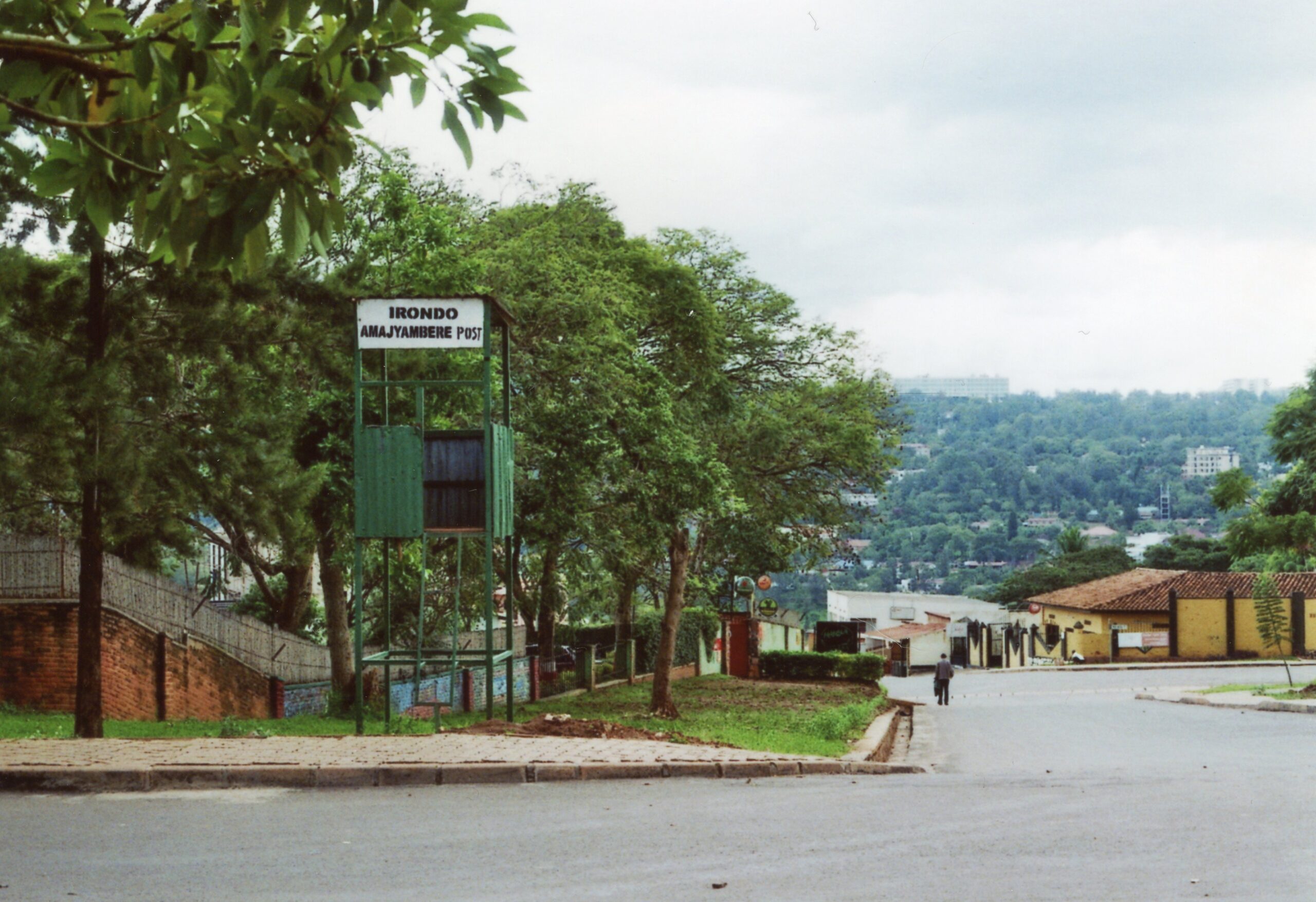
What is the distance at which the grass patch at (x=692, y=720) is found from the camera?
14805mm

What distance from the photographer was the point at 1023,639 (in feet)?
243

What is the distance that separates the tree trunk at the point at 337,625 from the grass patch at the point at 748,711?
6.81ft

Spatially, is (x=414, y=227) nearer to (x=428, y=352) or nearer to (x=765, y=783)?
(x=428, y=352)

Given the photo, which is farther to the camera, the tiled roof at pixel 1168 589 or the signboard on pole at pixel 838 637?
the tiled roof at pixel 1168 589

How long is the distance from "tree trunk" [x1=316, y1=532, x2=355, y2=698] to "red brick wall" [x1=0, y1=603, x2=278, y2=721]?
2.20 metres

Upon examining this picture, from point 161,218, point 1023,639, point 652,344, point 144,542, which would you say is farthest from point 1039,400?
point 161,218

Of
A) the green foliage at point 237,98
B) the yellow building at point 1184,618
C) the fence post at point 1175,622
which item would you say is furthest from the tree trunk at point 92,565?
the fence post at point 1175,622

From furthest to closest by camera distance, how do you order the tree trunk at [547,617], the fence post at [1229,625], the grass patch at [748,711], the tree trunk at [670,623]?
1. the fence post at [1229,625]
2. the tree trunk at [547,617]
3. the tree trunk at [670,623]
4. the grass patch at [748,711]

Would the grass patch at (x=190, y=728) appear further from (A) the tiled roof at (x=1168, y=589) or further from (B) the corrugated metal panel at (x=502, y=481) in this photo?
(A) the tiled roof at (x=1168, y=589)

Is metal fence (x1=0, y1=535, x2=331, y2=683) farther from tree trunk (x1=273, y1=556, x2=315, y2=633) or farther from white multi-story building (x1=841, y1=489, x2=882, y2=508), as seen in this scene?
white multi-story building (x1=841, y1=489, x2=882, y2=508)

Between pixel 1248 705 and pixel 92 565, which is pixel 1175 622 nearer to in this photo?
pixel 1248 705

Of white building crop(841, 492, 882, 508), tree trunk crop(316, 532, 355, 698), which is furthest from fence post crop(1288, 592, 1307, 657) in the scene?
tree trunk crop(316, 532, 355, 698)

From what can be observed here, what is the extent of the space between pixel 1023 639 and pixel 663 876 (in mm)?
71202

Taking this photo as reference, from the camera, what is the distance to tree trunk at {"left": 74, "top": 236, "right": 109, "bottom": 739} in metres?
13.2
